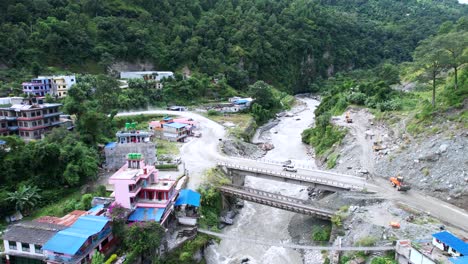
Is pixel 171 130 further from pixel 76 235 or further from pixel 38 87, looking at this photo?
pixel 76 235

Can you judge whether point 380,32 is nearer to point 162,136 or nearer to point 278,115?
point 278,115

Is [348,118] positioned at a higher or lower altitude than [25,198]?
higher

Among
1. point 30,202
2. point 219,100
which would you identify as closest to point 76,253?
point 30,202

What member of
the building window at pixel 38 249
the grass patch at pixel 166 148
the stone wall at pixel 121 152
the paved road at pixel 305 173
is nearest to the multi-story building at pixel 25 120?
the stone wall at pixel 121 152

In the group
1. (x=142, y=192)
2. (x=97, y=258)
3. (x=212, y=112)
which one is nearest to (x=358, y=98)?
(x=212, y=112)

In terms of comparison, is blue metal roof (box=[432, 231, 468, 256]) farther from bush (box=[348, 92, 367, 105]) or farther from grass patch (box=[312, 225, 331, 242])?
bush (box=[348, 92, 367, 105])

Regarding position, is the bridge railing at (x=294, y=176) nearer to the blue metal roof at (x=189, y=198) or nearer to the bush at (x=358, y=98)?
the blue metal roof at (x=189, y=198)
